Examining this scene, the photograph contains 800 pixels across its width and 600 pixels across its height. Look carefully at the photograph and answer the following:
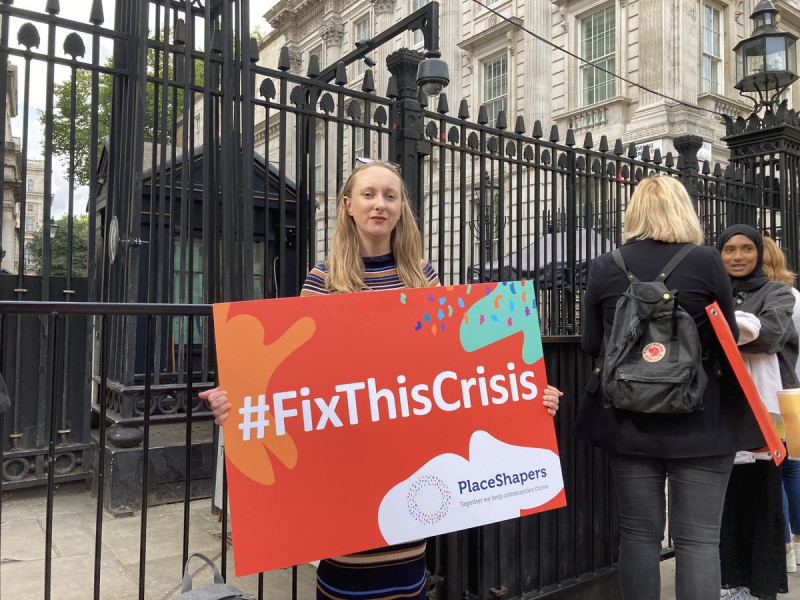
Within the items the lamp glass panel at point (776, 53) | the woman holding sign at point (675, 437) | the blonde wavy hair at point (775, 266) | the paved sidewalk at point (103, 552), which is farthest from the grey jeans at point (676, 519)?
the lamp glass panel at point (776, 53)

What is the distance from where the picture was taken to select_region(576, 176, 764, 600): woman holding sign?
102 inches

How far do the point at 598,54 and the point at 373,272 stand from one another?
18344 millimetres

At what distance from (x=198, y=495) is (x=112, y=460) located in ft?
2.81

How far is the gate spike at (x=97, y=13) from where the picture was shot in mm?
4059

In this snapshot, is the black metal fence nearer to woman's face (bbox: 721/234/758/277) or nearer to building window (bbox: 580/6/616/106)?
woman's face (bbox: 721/234/758/277)

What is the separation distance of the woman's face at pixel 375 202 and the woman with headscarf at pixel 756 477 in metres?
2.15

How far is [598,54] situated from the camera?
18.3 m

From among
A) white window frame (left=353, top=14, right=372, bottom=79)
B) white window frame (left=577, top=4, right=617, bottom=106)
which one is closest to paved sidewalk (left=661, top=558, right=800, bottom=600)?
white window frame (left=577, top=4, right=617, bottom=106)

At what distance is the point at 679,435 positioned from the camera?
2576 millimetres

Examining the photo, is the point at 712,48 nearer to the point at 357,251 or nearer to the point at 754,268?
the point at 754,268

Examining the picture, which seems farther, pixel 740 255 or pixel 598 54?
pixel 598 54

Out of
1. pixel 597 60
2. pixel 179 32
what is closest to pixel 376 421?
pixel 179 32

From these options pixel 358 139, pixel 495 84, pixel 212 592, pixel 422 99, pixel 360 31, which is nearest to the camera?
pixel 212 592

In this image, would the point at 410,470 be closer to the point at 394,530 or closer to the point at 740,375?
the point at 394,530
